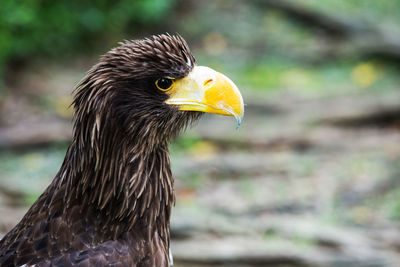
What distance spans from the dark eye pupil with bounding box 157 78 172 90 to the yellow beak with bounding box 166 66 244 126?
3 centimetres

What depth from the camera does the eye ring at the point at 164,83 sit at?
3.39 metres

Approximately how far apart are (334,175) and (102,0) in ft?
13.2

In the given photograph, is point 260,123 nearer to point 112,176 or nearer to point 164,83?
point 164,83

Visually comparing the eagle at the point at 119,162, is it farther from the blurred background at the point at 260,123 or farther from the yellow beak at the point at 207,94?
the blurred background at the point at 260,123

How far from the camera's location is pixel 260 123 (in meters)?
8.28

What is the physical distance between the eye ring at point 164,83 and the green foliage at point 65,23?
203 inches

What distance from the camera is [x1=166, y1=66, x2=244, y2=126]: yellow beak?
3.38 meters

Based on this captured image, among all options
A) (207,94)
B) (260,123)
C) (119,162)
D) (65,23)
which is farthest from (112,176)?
(65,23)

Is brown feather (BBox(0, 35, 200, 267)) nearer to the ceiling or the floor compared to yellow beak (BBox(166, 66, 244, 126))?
nearer to the floor

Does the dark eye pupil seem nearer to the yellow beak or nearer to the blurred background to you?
the yellow beak

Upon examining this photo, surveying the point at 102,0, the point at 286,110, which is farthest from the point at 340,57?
the point at 102,0

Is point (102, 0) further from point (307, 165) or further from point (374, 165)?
point (374, 165)

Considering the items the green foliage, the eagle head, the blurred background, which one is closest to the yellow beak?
A: the eagle head

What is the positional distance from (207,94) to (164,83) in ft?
0.75
